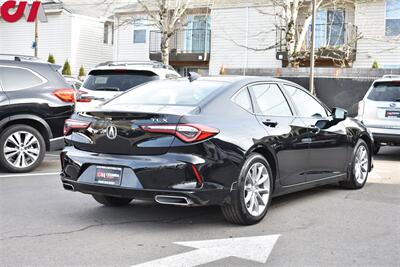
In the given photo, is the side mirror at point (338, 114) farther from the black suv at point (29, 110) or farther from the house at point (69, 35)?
the house at point (69, 35)

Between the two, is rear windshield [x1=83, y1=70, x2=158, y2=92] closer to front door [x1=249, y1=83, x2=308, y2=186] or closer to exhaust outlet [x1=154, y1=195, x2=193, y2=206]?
front door [x1=249, y1=83, x2=308, y2=186]

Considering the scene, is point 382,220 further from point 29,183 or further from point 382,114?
point 382,114

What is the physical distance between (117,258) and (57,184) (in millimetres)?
3695

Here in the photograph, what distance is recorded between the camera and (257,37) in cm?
2777

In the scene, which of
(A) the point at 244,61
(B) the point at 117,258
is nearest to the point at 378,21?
Answer: (A) the point at 244,61

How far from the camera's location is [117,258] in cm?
466

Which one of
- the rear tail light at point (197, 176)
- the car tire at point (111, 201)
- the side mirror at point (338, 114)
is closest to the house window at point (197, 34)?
the side mirror at point (338, 114)

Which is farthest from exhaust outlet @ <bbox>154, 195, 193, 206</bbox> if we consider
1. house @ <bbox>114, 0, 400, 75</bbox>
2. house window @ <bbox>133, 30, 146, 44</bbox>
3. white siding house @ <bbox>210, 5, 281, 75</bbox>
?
house window @ <bbox>133, 30, 146, 44</bbox>

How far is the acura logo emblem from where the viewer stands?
557cm

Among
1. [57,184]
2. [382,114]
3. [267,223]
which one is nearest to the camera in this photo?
[267,223]

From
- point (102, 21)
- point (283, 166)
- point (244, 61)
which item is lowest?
point (283, 166)

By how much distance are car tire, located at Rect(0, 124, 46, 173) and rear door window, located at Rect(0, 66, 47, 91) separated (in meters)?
0.62

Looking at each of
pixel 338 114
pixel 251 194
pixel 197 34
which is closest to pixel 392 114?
pixel 338 114

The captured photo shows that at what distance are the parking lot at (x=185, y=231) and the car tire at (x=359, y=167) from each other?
0.22 meters
